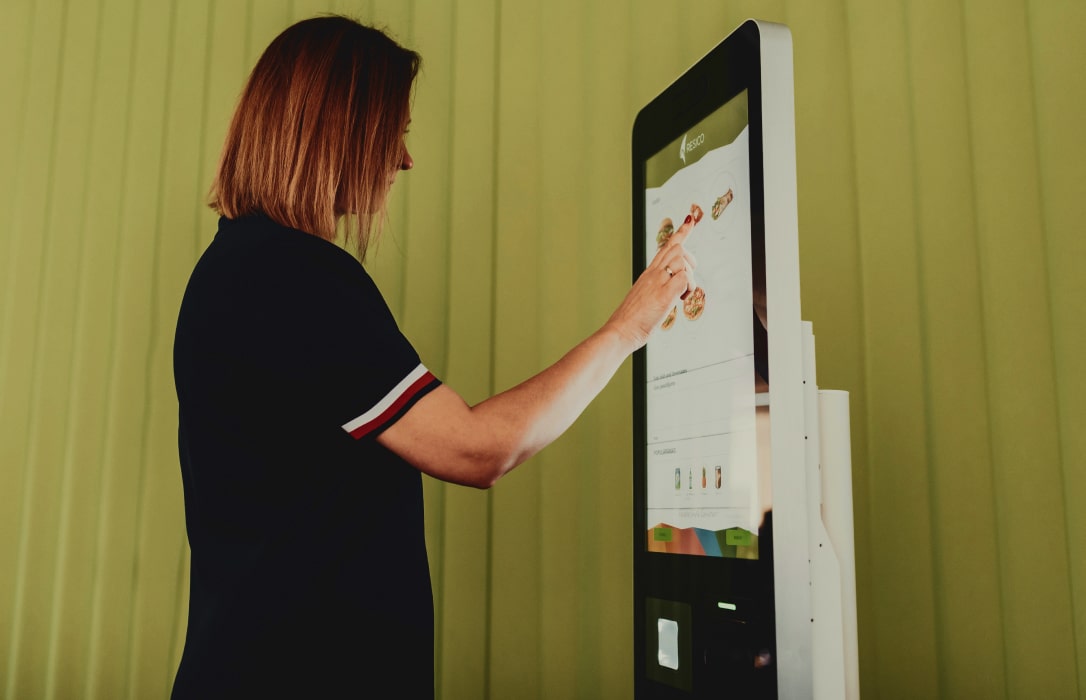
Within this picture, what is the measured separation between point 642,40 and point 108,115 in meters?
1.18

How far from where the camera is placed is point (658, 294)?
3.63 ft

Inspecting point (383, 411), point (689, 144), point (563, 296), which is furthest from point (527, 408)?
point (563, 296)

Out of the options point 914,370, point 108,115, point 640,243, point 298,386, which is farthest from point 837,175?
point 108,115

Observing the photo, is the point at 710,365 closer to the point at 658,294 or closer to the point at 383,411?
the point at 658,294

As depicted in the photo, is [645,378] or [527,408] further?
[645,378]

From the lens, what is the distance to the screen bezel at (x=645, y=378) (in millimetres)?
917

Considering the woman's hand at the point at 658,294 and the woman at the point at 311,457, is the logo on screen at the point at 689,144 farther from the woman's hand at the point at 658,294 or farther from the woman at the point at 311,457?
the woman at the point at 311,457

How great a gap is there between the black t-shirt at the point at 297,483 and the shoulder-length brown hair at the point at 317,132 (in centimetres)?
10

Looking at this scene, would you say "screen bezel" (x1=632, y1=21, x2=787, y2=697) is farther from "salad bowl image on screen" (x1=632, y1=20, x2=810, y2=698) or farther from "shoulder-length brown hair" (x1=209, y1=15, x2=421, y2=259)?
"shoulder-length brown hair" (x1=209, y1=15, x2=421, y2=259)

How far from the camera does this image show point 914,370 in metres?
1.54

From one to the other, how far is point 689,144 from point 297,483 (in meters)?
0.60

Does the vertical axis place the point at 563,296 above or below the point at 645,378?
above

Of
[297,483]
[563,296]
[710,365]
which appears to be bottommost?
[297,483]

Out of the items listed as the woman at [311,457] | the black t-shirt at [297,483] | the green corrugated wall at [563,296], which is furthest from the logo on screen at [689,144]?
the green corrugated wall at [563,296]
